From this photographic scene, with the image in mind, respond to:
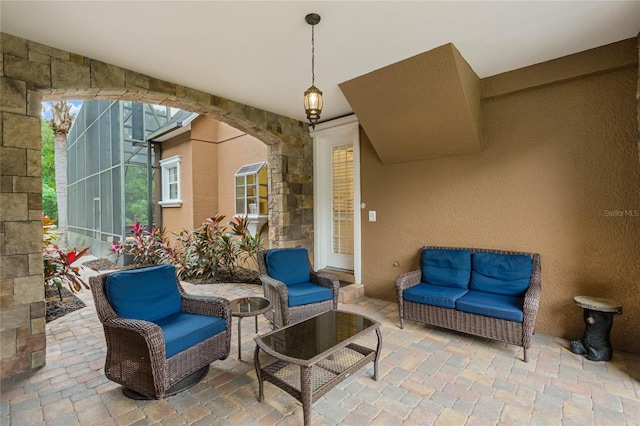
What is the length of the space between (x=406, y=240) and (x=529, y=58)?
2.53 m

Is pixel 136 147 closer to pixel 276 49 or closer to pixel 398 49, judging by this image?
pixel 276 49

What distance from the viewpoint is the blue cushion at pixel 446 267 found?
140 inches

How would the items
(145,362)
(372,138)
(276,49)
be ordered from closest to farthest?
(145,362) → (276,49) → (372,138)

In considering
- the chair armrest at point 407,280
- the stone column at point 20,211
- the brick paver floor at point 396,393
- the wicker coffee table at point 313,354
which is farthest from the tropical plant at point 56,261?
the chair armrest at point 407,280

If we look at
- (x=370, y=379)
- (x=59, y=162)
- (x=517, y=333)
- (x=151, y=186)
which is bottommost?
(x=370, y=379)

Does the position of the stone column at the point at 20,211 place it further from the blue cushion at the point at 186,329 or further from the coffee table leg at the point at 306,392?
the coffee table leg at the point at 306,392

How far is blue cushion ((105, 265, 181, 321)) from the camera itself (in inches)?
91.4

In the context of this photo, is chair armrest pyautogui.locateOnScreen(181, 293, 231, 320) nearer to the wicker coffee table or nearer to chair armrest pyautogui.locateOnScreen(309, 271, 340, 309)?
the wicker coffee table

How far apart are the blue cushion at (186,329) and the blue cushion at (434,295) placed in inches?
82.6

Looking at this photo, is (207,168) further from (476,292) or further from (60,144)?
(476,292)

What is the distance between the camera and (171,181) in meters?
8.31

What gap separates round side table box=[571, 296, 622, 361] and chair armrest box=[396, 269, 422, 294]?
155 cm

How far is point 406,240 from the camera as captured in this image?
4332 mm

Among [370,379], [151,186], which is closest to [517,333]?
[370,379]
